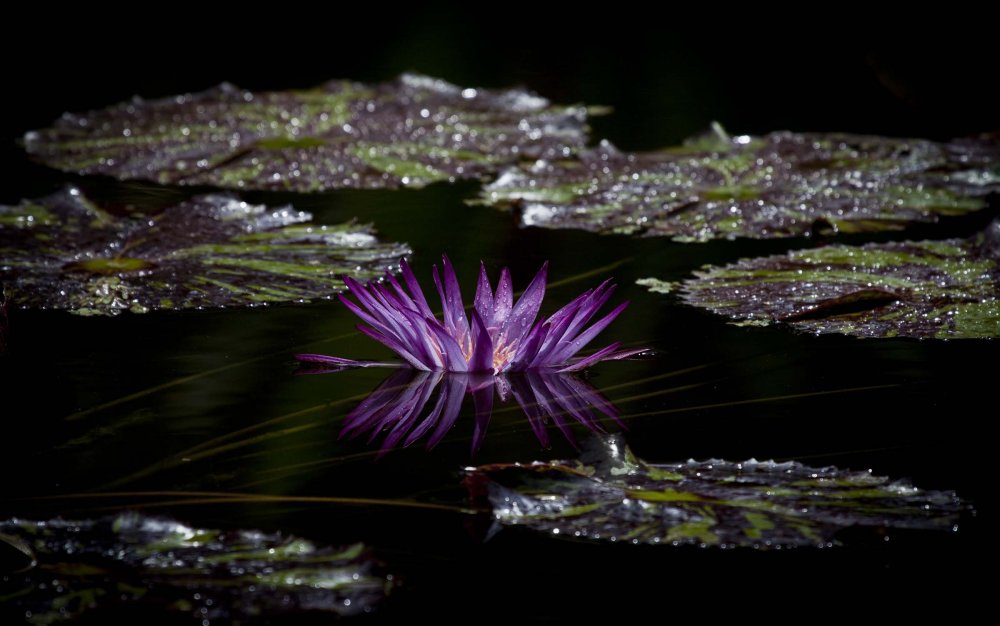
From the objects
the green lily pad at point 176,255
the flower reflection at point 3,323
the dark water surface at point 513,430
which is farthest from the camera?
the green lily pad at point 176,255

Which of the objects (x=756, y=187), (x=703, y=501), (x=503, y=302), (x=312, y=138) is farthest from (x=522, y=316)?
(x=312, y=138)

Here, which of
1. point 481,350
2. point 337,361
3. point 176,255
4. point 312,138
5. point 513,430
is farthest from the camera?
point 312,138

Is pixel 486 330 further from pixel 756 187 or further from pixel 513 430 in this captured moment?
pixel 756 187

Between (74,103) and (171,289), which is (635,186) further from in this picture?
(74,103)

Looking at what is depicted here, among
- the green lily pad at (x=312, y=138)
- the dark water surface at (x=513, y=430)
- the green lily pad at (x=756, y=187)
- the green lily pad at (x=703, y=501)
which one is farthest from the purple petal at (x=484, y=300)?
the green lily pad at (x=312, y=138)

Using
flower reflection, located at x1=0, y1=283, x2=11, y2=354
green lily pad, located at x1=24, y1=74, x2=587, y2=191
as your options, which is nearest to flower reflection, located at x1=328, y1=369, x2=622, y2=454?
flower reflection, located at x1=0, y1=283, x2=11, y2=354

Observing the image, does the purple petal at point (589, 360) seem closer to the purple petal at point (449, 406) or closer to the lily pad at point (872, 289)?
the purple petal at point (449, 406)
